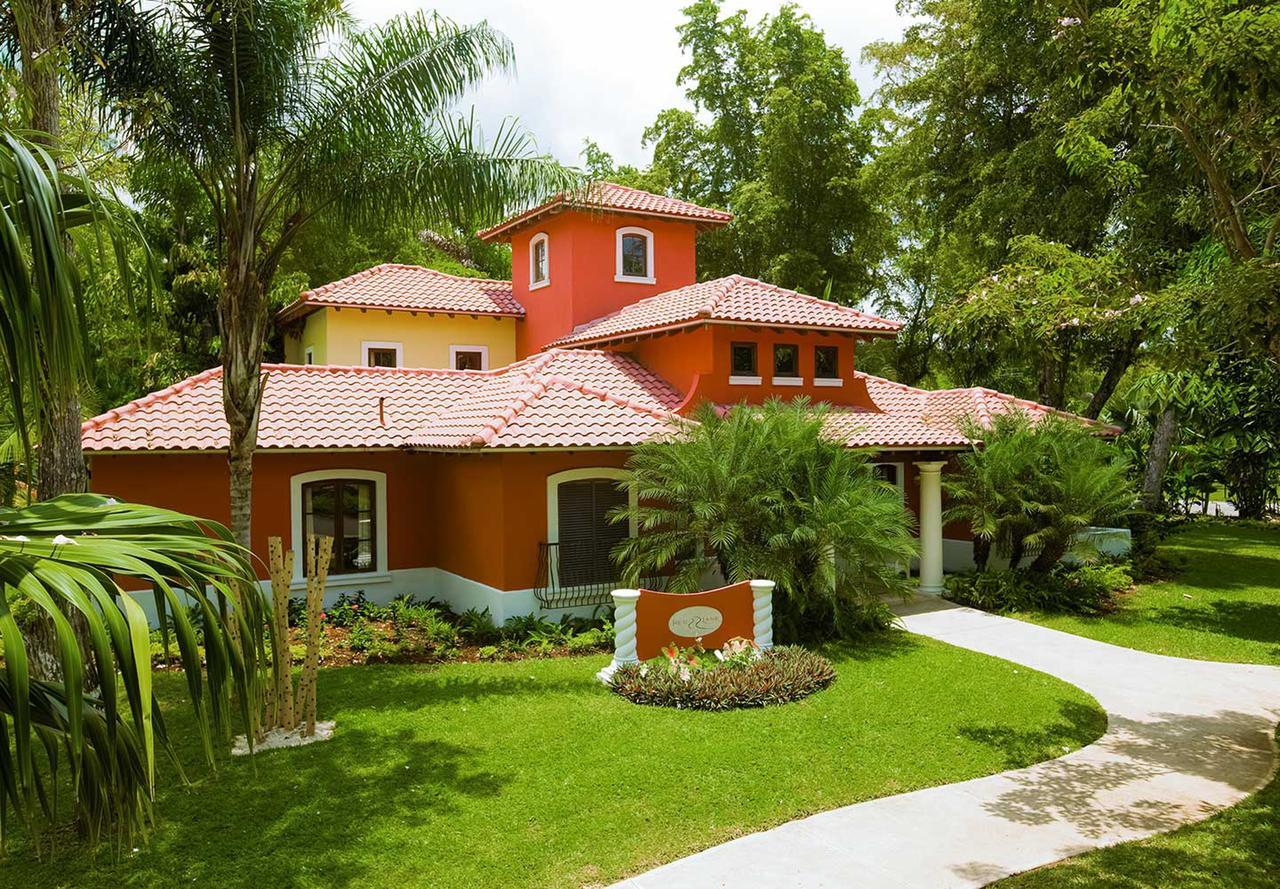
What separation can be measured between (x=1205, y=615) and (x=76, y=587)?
18.0 meters

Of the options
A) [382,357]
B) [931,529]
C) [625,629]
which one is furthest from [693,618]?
[382,357]

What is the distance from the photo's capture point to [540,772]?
853cm

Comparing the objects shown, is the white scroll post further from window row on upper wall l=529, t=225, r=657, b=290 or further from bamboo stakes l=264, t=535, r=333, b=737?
window row on upper wall l=529, t=225, r=657, b=290

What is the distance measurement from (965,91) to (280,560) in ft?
73.9

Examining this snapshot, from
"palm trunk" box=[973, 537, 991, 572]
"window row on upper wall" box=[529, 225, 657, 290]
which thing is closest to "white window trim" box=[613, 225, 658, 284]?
"window row on upper wall" box=[529, 225, 657, 290]

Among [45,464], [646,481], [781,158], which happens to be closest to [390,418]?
[646,481]

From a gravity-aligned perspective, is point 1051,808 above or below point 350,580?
below

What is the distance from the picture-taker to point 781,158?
29.9 m

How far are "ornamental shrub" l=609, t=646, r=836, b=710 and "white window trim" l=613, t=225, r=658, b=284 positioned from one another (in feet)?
39.1

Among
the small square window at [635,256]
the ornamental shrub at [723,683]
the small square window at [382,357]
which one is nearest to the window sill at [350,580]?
the ornamental shrub at [723,683]

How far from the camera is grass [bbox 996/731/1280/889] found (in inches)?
250

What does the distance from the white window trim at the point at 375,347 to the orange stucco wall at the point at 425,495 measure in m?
7.14

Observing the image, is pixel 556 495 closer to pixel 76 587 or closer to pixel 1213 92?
pixel 1213 92

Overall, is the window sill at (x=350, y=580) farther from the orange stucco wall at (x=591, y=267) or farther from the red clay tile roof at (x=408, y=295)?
the red clay tile roof at (x=408, y=295)
